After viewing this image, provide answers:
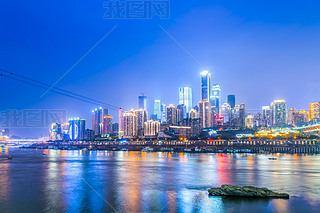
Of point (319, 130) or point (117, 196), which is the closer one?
point (117, 196)

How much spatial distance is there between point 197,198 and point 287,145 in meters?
154

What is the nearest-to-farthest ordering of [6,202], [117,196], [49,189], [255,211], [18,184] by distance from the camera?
[255,211] → [6,202] → [117,196] → [49,189] → [18,184]

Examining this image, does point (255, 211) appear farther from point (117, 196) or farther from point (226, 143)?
point (226, 143)

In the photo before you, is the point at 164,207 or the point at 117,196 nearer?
the point at 164,207

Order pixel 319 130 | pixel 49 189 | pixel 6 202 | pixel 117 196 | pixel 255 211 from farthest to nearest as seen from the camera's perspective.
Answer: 1. pixel 319 130
2. pixel 49 189
3. pixel 117 196
4. pixel 6 202
5. pixel 255 211

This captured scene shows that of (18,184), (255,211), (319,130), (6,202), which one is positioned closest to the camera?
(255,211)

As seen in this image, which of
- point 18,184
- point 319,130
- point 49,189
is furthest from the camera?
point 319,130

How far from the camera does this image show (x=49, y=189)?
30.5 meters

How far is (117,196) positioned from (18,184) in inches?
567

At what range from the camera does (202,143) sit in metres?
194

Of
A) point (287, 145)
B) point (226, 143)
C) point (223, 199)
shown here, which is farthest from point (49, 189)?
point (226, 143)

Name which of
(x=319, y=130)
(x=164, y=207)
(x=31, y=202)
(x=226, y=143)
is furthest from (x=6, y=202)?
(x=319, y=130)

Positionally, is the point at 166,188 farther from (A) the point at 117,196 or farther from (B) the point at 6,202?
(B) the point at 6,202

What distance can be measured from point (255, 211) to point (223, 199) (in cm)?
387
